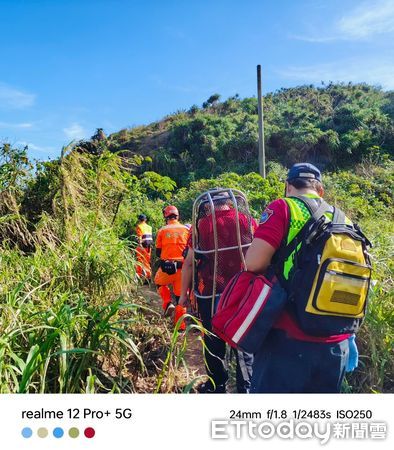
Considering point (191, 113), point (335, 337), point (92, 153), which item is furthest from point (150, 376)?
point (191, 113)

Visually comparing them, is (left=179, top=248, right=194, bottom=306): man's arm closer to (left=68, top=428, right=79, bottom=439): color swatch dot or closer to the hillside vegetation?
the hillside vegetation

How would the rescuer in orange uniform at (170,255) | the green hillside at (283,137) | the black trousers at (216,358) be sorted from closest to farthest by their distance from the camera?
the black trousers at (216,358) → the rescuer in orange uniform at (170,255) → the green hillside at (283,137)

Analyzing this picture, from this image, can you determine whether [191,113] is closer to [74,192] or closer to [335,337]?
[74,192]

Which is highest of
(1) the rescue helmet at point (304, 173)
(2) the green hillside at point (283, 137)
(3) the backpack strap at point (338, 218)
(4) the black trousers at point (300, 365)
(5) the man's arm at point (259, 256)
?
(2) the green hillside at point (283, 137)

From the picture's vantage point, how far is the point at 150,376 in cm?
302

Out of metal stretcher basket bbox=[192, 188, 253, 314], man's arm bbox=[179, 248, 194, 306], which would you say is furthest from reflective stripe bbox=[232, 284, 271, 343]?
man's arm bbox=[179, 248, 194, 306]

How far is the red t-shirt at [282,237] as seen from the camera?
5.58 ft

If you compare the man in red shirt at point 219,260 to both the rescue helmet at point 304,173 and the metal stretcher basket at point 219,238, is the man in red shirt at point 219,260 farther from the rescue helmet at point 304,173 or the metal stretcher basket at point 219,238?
the rescue helmet at point 304,173

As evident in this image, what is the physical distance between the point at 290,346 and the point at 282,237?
1.63 feet

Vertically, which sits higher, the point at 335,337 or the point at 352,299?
the point at 352,299

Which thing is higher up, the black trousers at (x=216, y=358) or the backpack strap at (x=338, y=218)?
the backpack strap at (x=338, y=218)

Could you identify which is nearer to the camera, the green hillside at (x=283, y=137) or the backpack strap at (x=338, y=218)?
the backpack strap at (x=338, y=218)

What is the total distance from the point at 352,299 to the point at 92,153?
4.59 meters

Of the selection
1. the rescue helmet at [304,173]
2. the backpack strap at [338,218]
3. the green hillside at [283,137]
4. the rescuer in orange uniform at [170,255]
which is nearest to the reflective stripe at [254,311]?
the backpack strap at [338,218]
